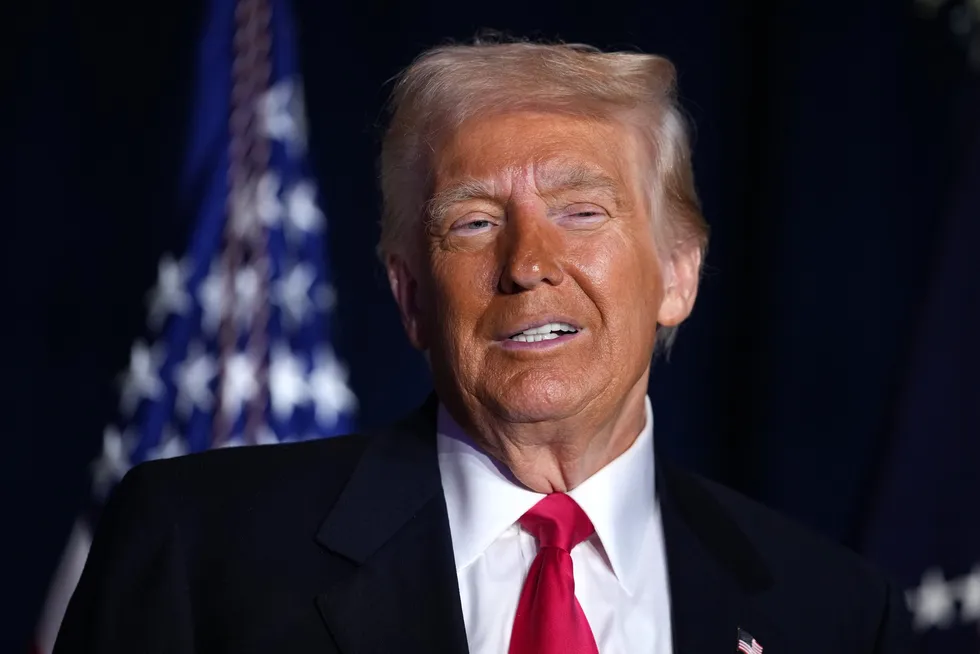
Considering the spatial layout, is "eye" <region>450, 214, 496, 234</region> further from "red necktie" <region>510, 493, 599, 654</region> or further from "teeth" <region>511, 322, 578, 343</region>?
"red necktie" <region>510, 493, 599, 654</region>

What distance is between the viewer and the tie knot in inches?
76.2

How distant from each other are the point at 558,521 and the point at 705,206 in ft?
5.64

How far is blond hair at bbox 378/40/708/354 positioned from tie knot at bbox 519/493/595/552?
1.62 feet

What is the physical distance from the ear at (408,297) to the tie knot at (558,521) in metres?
0.35

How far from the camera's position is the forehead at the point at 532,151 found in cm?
197

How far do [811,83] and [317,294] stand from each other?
1.48m

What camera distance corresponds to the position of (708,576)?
6.64ft

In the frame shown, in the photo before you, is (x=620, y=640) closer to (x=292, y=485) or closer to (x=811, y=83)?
(x=292, y=485)

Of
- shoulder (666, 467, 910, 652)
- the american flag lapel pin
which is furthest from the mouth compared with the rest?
the american flag lapel pin

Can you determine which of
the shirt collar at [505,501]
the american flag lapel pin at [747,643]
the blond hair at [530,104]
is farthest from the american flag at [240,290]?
the american flag lapel pin at [747,643]

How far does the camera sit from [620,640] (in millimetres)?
1915

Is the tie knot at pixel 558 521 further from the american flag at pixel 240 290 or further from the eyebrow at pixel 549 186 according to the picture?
the american flag at pixel 240 290

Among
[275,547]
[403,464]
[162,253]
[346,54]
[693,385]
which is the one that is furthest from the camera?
[693,385]

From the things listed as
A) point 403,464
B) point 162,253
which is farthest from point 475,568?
point 162,253
